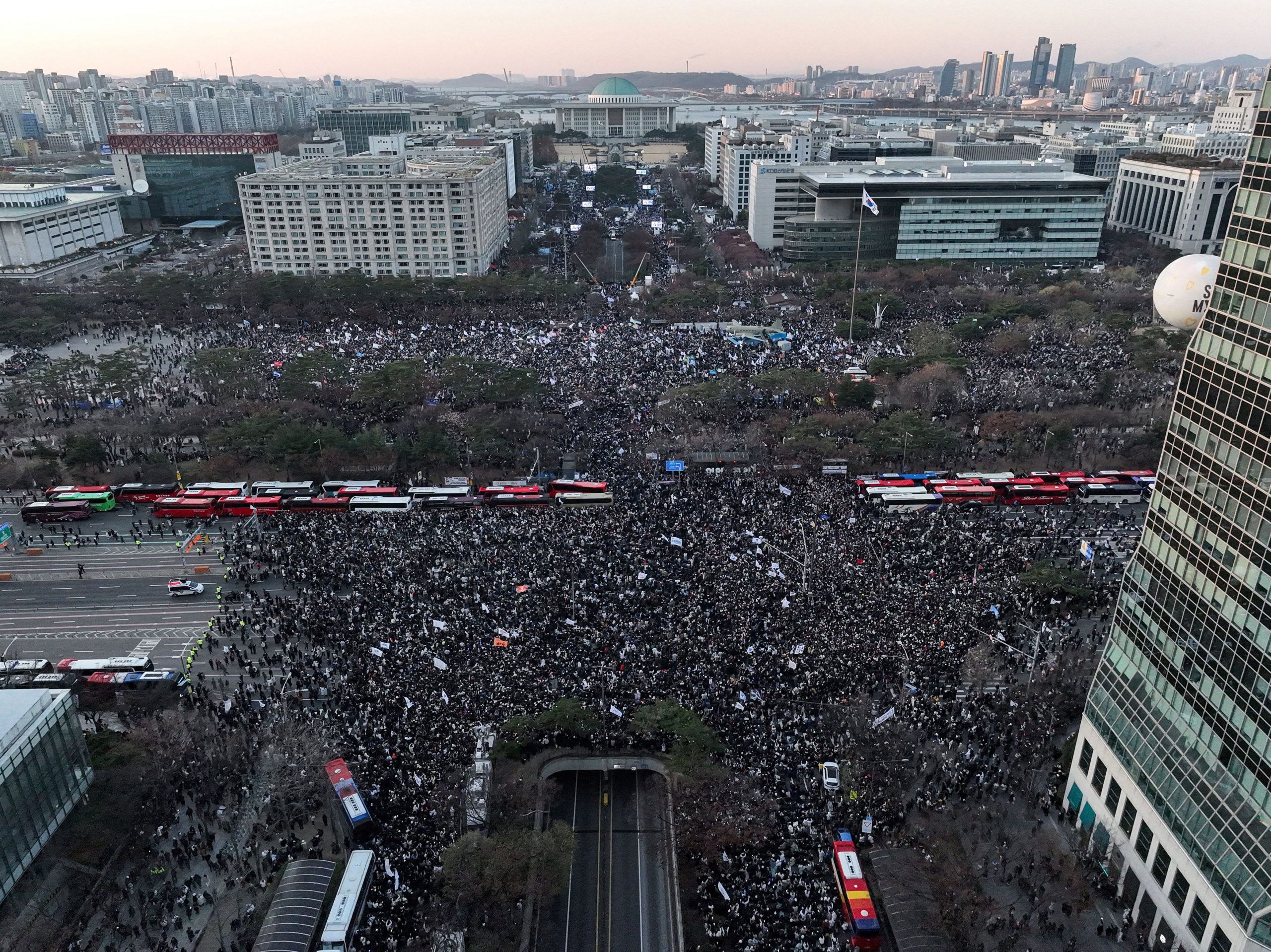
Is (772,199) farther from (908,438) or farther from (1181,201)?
(908,438)

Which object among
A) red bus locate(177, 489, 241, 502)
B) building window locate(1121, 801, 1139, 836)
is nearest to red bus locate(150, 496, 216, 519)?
red bus locate(177, 489, 241, 502)

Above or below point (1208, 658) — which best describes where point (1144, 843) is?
below

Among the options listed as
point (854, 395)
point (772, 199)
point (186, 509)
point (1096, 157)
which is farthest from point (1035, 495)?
point (1096, 157)

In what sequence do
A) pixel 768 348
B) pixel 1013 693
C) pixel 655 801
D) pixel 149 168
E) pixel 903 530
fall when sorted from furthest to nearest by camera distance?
pixel 149 168 < pixel 768 348 < pixel 903 530 < pixel 1013 693 < pixel 655 801

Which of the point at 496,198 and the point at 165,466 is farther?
the point at 496,198

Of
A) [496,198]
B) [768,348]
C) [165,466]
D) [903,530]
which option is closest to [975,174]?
[768,348]

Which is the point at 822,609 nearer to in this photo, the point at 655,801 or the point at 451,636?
the point at 655,801
